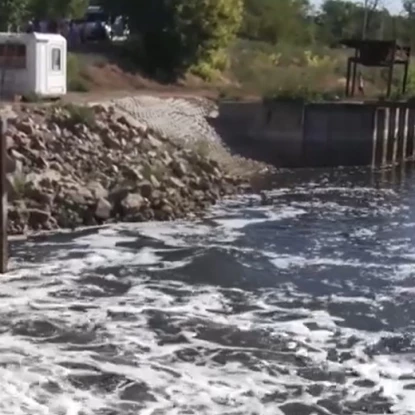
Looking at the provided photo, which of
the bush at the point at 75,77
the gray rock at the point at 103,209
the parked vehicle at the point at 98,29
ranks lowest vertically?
the gray rock at the point at 103,209

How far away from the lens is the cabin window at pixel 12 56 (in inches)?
1283

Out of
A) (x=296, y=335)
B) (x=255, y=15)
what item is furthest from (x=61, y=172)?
(x=255, y=15)

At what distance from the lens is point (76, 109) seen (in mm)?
30266

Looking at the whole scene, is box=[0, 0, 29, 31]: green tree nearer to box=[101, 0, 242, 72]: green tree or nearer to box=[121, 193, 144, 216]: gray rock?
box=[101, 0, 242, 72]: green tree

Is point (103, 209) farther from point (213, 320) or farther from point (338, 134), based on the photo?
point (338, 134)

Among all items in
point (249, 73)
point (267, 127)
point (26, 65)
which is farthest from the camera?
point (249, 73)

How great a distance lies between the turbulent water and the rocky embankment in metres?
0.73

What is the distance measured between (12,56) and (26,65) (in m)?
0.56

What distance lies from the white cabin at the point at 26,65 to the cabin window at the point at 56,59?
0.45 feet

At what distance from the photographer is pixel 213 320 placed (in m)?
17.4

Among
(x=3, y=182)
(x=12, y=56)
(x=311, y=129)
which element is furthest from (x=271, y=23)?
(x=3, y=182)

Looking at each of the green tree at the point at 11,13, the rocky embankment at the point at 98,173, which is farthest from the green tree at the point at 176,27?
the rocky embankment at the point at 98,173

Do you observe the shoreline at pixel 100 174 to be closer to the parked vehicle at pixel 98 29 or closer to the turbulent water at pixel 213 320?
the turbulent water at pixel 213 320

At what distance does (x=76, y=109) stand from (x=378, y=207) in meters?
7.88
